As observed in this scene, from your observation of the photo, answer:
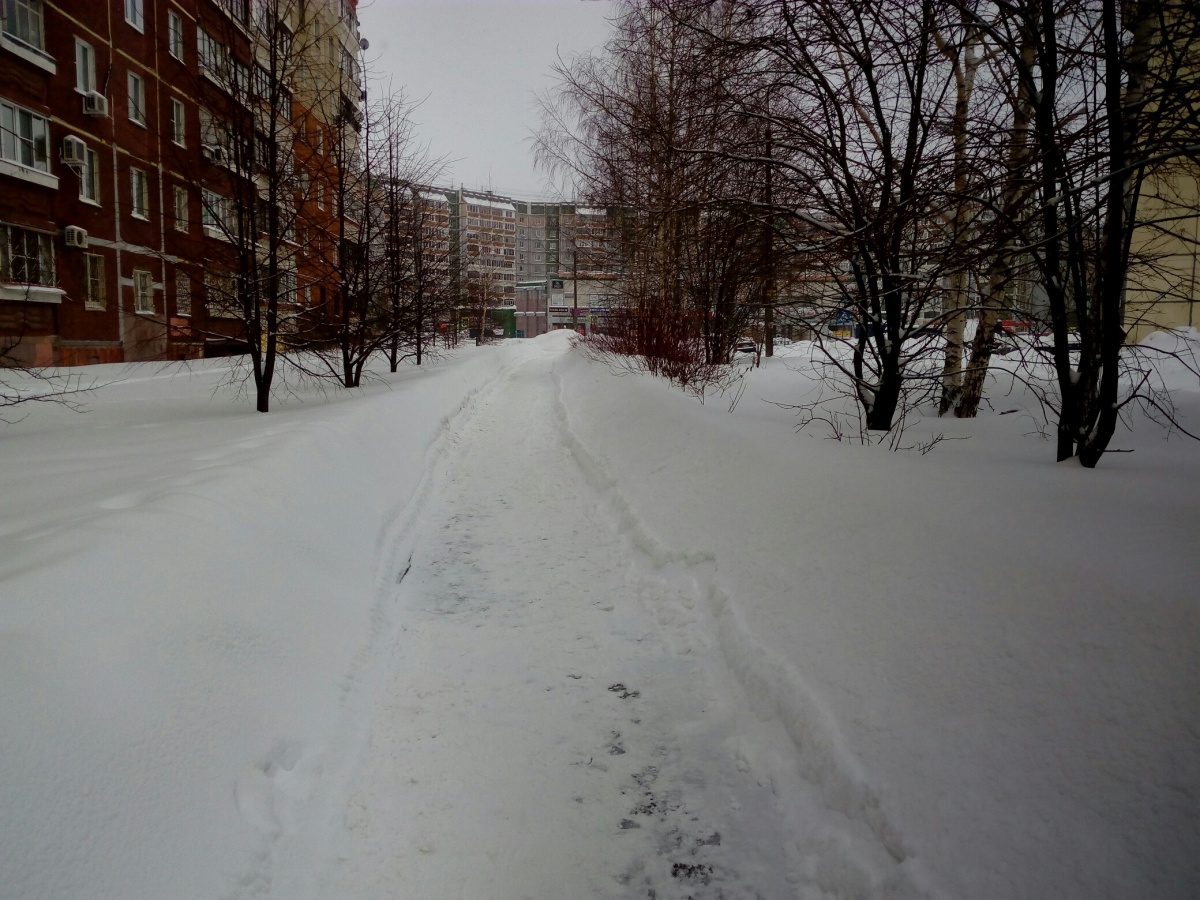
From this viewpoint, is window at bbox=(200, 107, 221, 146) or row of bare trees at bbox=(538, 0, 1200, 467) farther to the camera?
window at bbox=(200, 107, 221, 146)

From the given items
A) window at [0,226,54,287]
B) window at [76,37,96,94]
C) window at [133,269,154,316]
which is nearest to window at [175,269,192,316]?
window at [133,269,154,316]

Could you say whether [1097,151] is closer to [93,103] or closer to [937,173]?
[937,173]

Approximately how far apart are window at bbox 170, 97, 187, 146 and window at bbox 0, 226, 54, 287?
6791 millimetres

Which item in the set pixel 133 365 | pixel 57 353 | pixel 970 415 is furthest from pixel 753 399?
pixel 57 353

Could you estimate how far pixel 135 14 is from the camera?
2298 cm

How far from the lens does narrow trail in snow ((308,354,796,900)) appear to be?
2.64 metres

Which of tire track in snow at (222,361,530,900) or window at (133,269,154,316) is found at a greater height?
window at (133,269,154,316)

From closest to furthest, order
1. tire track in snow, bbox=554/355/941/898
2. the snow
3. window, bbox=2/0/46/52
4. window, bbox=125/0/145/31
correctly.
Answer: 1. the snow
2. tire track in snow, bbox=554/355/941/898
3. window, bbox=2/0/46/52
4. window, bbox=125/0/145/31

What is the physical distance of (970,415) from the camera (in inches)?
405

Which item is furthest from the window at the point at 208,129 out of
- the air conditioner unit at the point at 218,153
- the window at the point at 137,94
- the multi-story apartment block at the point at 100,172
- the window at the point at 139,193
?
the window at the point at 139,193

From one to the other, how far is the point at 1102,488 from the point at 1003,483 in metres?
0.55

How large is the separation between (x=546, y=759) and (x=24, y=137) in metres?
22.5

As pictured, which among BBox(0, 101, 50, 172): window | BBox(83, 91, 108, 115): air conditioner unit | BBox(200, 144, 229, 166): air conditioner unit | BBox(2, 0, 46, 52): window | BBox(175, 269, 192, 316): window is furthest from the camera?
BBox(83, 91, 108, 115): air conditioner unit

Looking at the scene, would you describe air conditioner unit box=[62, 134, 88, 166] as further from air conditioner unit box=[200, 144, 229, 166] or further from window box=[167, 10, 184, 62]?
air conditioner unit box=[200, 144, 229, 166]
